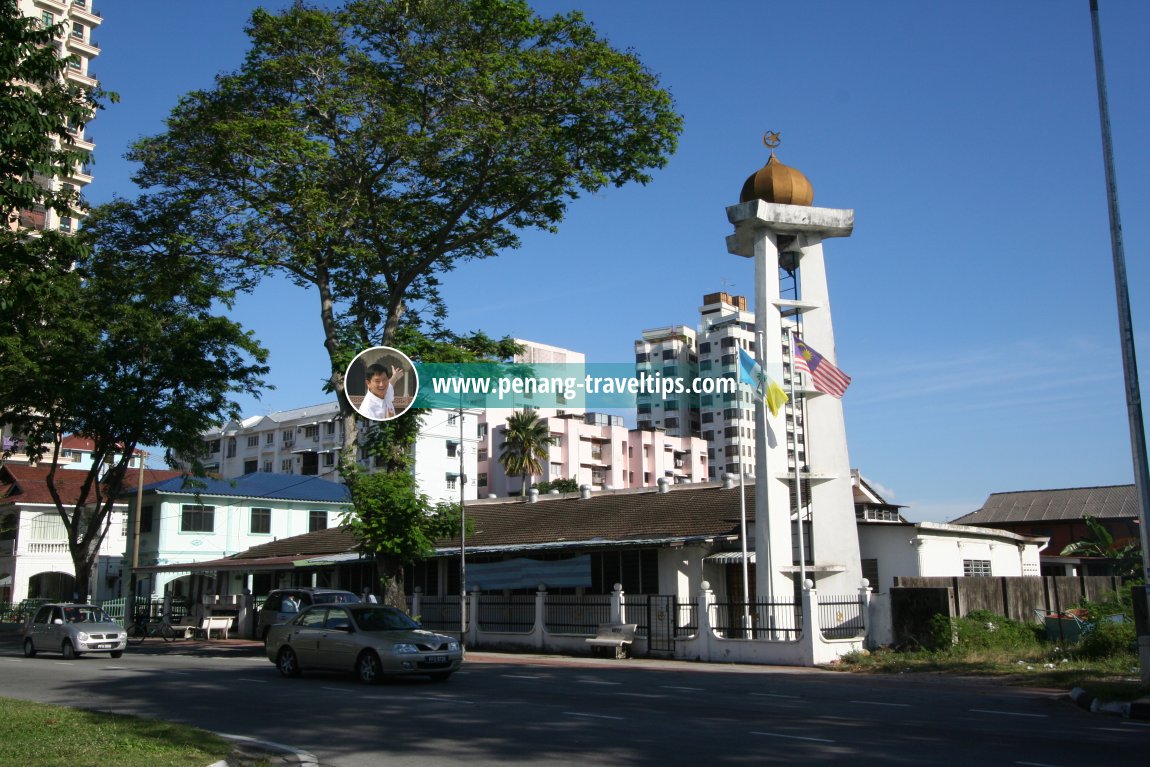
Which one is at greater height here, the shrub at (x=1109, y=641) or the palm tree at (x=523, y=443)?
the palm tree at (x=523, y=443)

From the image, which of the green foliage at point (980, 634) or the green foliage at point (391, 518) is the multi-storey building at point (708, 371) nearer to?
the green foliage at point (391, 518)

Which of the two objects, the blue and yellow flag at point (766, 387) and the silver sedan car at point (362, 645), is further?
the blue and yellow flag at point (766, 387)

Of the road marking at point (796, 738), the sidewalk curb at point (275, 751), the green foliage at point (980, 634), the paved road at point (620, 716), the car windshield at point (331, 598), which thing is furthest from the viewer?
the car windshield at point (331, 598)

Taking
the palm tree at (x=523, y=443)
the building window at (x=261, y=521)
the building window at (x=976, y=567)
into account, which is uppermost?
the palm tree at (x=523, y=443)

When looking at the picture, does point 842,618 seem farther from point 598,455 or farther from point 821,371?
point 598,455

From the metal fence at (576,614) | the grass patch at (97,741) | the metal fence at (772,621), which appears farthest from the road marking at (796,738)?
the metal fence at (576,614)

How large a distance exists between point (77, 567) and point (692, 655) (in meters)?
25.1

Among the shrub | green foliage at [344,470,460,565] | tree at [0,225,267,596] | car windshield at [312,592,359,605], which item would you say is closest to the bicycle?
tree at [0,225,267,596]

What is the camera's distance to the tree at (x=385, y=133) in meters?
27.6

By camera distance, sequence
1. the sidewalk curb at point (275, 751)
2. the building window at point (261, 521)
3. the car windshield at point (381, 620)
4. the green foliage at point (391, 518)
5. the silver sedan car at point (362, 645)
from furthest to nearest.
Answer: the building window at point (261, 521) < the green foliage at point (391, 518) < the car windshield at point (381, 620) < the silver sedan car at point (362, 645) < the sidewalk curb at point (275, 751)

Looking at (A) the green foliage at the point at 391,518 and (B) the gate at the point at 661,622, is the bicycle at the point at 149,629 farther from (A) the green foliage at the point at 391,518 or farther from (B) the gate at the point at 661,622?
(B) the gate at the point at 661,622

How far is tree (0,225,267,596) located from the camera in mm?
34219

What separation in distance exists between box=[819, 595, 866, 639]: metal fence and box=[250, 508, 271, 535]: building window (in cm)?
3647

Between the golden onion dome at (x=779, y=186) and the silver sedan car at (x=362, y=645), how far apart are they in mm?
15344
